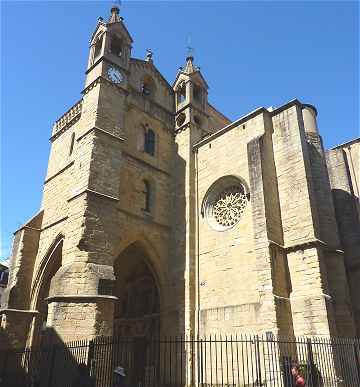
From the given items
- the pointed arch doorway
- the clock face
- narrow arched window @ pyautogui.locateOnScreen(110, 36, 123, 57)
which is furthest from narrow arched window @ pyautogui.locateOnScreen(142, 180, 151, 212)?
narrow arched window @ pyautogui.locateOnScreen(110, 36, 123, 57)

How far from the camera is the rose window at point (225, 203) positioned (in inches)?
538

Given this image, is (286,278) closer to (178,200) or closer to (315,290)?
(315,290)

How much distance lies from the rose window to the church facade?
0.06 metres

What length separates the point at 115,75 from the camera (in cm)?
1518

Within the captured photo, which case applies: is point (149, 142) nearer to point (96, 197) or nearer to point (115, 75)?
point (115, 75)

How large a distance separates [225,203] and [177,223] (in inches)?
87.6

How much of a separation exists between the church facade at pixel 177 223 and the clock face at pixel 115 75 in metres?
0.05

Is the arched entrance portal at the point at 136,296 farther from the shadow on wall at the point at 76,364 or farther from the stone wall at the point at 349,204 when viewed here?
the stone wall at the point at 349,204

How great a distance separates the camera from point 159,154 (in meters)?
16.5

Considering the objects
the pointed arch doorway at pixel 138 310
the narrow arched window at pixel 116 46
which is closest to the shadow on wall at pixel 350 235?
the pointed arch doorway at pixel 138 310

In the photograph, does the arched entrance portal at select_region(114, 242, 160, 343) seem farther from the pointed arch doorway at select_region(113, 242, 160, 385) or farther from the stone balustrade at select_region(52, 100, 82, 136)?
the stone balustrade at select_region(52, 100, 82, 136)

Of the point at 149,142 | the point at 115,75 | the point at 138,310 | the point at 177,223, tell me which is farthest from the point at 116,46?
the point at 138,310

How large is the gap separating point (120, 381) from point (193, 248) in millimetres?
7424

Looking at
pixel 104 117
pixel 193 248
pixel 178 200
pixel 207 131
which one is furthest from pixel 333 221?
pixel 104 117
